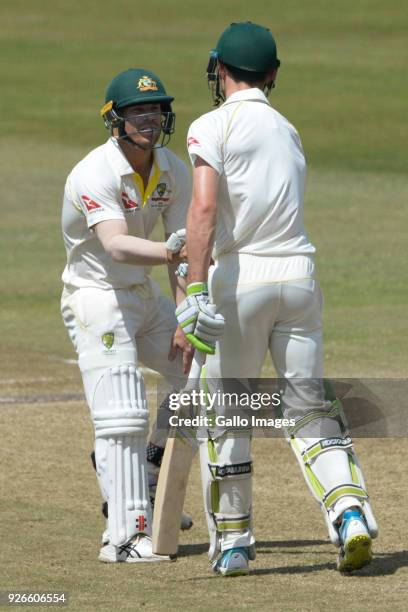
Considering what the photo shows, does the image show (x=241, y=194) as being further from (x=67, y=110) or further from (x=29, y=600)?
(x=67, y=110)

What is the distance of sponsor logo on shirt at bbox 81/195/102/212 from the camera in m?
6.33

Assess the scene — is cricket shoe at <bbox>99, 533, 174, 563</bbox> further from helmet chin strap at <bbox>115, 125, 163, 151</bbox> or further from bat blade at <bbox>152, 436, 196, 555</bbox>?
helmet chin strap at <bbox>115, 125, 163, 151</bbox>

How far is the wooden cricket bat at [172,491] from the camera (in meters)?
6.19

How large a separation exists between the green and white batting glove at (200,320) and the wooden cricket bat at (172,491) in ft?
1.76

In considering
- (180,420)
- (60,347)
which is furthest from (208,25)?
(180,420)

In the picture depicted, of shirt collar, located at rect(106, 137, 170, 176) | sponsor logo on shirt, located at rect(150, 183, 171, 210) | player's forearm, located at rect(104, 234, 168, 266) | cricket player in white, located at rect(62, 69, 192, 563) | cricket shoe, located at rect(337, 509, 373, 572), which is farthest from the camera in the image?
sponsor logo on shirt, located at rect(150, 183, 171, 210)

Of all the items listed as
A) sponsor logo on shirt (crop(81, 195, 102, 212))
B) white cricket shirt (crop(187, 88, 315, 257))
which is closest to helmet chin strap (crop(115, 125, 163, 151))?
sponsor logo on shirt (crop(81, 195, 102, 212))

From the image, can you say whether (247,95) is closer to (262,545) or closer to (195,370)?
(195,370)

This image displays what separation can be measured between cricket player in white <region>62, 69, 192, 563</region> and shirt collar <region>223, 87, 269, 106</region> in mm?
662

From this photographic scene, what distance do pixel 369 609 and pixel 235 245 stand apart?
4.81 ft

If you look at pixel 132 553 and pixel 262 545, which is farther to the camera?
pixel 262 545

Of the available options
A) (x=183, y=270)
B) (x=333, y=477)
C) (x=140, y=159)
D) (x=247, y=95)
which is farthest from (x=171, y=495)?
(x=247, y=95)

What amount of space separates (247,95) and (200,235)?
638 mm

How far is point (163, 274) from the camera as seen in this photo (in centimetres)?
1583
